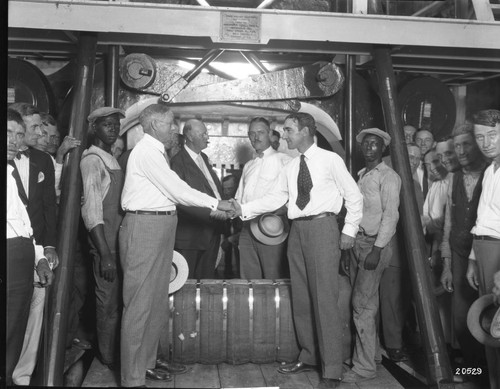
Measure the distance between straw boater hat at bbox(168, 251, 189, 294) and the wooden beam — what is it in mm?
1760

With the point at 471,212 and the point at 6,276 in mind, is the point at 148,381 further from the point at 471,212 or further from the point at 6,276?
the point at 471,212

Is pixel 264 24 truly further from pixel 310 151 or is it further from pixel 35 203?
pixel 35 203

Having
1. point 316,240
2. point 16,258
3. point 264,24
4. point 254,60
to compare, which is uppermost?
point 254,60

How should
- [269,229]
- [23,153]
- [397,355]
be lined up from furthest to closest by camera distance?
1. [269,229]
2. [397,355]
3. [23,153]

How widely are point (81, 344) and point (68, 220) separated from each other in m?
1.46

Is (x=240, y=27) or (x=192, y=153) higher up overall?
(x=240, y=27)

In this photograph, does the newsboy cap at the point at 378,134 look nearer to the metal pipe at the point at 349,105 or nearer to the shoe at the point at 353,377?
the metal pipe at the point at 349,105

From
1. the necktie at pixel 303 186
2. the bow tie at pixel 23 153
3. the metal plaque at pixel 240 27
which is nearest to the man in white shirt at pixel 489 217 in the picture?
the necktie at pixel 303 186

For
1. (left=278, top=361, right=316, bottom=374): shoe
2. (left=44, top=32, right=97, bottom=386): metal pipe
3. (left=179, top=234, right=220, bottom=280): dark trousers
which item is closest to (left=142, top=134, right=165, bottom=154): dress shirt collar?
(left=44, top=32, right=97, bottom=386): metal pipe

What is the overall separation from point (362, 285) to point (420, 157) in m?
1.62

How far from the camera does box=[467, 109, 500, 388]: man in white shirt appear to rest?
4.48m

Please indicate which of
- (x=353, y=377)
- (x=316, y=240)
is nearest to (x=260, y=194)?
(x=316, y=240)

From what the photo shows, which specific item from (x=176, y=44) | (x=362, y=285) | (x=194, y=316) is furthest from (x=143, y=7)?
(x=362, y=285)

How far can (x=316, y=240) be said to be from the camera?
474 centimetres
